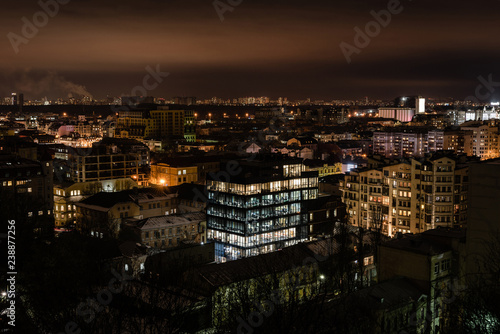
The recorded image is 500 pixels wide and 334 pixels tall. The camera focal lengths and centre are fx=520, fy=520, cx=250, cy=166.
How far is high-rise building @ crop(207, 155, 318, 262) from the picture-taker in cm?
1892

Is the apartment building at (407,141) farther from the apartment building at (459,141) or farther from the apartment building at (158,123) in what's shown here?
the apartment building at (158,123)

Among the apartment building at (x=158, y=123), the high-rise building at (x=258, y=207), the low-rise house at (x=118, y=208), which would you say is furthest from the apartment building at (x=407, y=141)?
the low-rise house at (x=118, y=208)

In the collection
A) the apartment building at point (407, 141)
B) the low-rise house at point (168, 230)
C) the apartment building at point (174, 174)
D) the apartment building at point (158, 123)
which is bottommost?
the low-rise house at point (168, 230)

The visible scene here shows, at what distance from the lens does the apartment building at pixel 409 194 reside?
65.4ft

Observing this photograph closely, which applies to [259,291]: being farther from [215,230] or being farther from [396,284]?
[215,230]

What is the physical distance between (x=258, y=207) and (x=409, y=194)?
636cm

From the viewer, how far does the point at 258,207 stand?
62.7 ft

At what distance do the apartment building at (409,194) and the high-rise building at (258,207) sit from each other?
2814 millimetres

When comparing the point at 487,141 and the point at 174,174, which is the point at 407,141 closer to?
→ the point at 487,141

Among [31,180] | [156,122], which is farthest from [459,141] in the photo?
[31,180]

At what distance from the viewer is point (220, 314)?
31.7ft

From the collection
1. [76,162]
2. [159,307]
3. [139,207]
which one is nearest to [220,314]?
[159,307]

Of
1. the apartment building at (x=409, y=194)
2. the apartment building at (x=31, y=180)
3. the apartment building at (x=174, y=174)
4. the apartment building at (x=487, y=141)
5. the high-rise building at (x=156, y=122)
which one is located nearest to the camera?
the apartment building at (x=409, y=194)

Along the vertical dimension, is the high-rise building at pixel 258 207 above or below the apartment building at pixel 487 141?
below
